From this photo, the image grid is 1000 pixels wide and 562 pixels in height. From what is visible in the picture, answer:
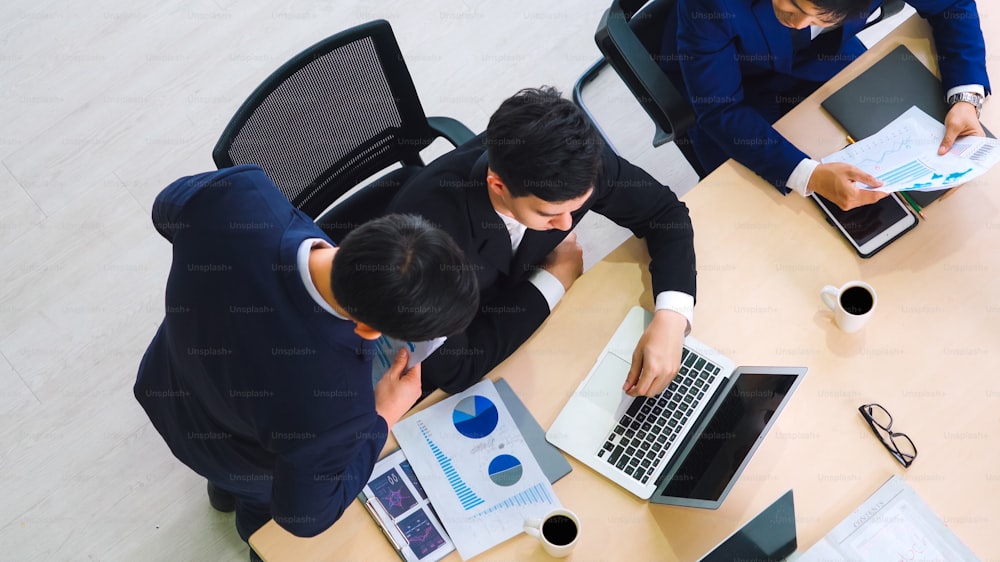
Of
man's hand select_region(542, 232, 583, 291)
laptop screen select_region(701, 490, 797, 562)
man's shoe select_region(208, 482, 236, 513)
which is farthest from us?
man's shoe select_region(208, 482, 236, 513)

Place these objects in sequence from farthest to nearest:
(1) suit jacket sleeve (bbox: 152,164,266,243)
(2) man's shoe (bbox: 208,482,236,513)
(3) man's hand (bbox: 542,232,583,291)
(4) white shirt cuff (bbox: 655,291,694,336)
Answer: (2) man's shoe (bbox: 208,482,236,513)
(3) man's hand (bbox: 542,232,583,291)
(4) white shirt cuff (bbox: 655,291,694,336)
(1) suit jacket sleeve (bbox: 152,164,266,243)

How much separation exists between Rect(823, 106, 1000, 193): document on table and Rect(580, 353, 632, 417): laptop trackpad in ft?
2.19

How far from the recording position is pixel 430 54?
3.14 metres

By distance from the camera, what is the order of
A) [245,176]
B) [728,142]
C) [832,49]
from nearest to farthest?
[245,176] < [728,142] < [832,49]

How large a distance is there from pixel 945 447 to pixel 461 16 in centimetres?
220

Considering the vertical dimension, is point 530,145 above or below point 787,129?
above

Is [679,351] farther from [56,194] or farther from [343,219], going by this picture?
[56,194]

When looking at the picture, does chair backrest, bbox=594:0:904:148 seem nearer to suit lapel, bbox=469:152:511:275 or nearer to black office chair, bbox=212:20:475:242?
black office chair, bbox=212:20:475:242

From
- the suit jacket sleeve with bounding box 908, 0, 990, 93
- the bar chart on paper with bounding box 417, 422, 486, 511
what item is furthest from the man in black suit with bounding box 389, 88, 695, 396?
the suit jacket sleeve with bounding box 908, 0, 990, 93

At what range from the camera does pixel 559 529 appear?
166cm

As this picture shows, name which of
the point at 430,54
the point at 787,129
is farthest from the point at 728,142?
the point at 430,54

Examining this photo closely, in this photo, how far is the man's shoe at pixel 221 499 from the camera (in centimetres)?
244

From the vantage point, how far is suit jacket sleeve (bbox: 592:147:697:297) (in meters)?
1.83

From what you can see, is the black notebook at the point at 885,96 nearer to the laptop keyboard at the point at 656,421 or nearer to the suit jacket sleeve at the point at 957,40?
the suit jacket sleeve at the point at 957,40
